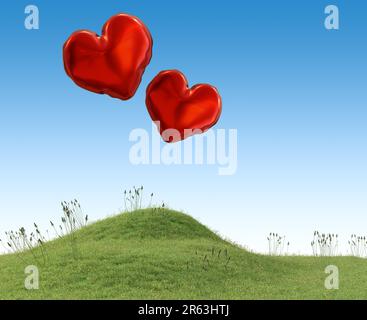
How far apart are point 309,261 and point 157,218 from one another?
13.1 ft

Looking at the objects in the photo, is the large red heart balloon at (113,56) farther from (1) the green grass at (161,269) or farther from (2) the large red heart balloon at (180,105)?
(1) the green grass at (161,269)

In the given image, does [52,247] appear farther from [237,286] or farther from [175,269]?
[237,286]

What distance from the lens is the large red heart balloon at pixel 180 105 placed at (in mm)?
9242

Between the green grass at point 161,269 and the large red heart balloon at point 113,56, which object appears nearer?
the large red heart balloon at point 113,56

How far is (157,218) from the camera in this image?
13188mm

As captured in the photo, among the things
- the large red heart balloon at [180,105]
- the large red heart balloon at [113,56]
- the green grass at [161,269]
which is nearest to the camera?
the large red heart balloon at [113,56]

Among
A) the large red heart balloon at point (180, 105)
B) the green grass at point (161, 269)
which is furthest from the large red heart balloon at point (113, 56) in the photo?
the green grass at point (161, 269)

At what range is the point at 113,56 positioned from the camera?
913 cm

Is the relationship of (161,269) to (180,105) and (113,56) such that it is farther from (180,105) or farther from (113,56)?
(113,56)

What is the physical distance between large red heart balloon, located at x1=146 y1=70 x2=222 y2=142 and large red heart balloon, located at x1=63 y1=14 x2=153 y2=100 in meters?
0.40

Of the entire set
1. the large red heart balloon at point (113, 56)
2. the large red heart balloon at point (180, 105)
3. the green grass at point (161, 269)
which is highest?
the large red heart balloon at point (113, 56)

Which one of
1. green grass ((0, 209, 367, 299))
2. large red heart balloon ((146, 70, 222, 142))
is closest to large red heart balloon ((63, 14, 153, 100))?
large red heart balloon ((146, 70, 222, 142))

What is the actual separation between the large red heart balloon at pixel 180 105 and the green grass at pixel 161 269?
239cm
